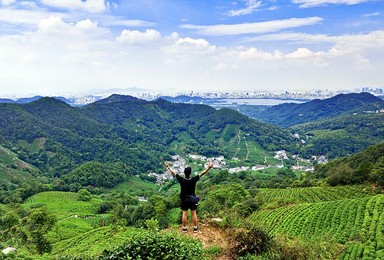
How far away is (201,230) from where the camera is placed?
1431 cm

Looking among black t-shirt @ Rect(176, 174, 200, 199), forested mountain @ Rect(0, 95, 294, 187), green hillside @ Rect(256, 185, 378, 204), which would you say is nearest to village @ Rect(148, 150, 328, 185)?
forested mountain @ Rect(0, 95, 294, 187)

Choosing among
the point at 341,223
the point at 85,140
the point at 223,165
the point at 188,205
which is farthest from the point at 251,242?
the point at 85,140

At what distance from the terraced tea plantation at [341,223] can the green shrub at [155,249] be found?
1033 centimetres

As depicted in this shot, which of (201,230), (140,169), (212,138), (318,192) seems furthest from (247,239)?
(212,138)

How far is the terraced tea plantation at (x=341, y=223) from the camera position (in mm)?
18422

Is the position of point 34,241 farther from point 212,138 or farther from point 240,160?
point 212,138

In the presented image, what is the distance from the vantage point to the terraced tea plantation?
18422mm

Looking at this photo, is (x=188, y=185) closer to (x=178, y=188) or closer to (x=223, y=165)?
(x=178, y=188)

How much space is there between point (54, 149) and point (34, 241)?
340 feet

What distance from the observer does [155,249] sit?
28.8 ft

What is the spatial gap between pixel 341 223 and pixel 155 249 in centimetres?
2339

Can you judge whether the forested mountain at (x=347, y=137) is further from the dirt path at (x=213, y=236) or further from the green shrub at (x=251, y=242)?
the green shrub at (x=251, y=242)

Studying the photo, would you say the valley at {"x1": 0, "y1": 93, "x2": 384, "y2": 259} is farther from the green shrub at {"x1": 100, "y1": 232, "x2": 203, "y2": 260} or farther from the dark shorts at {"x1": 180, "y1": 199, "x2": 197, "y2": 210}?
the dark shorts at {"x1": 180, "y1": 199, "x2": 197, "y2": 210}

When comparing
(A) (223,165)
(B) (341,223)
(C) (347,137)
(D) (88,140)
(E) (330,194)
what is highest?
(B) (341,223)
